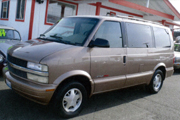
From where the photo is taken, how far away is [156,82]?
19.4 feet

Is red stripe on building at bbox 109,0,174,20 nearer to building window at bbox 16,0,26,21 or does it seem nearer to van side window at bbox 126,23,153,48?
building window at bbox 16,0,26,21

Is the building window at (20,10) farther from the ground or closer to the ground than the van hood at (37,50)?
farther from the ground

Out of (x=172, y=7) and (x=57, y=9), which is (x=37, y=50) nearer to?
(x=57, y=9)

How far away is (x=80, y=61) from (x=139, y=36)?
2087 mm

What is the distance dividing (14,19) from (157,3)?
11497 mm

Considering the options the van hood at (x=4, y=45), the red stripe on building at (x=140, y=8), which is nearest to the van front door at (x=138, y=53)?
the van hood at (x=4, y=45)

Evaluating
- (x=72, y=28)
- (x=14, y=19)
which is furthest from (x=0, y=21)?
(x=72, y=28)

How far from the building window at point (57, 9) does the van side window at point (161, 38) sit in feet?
23.1

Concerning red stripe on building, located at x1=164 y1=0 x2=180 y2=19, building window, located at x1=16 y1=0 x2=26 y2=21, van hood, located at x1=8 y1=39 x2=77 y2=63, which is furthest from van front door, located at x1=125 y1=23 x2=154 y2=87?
red stripe on building, located at x1=164 y1=0 x2=180 y2=19

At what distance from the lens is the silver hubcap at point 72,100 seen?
368 centimetres

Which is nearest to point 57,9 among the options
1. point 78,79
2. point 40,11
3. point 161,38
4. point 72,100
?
point 40,11

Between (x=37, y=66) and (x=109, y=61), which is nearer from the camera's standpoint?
(x=37, y=66)

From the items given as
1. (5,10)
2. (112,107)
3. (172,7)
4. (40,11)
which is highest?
(172,7)

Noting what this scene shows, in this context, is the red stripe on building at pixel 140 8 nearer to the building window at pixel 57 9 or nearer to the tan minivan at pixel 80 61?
the building window at pixel 57 9
